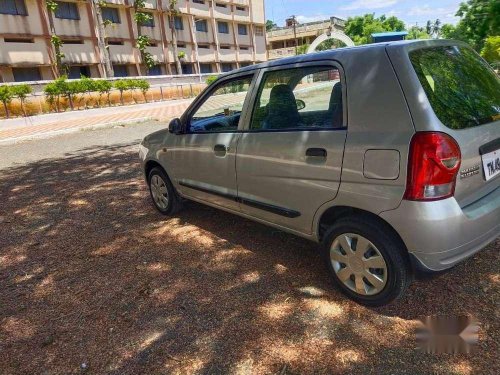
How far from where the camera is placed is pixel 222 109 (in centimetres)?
420

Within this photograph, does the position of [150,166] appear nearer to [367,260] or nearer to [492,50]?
[367,260]

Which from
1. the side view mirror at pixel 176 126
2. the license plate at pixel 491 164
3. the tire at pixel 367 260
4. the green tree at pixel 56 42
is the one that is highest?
the green tree at pixel 56 42

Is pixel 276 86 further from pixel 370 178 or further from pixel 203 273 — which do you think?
pixel 203 273

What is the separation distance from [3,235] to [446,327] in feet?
15.5

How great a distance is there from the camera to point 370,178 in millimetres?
2422

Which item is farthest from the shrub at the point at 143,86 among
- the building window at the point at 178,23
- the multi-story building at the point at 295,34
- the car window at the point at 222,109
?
the multi-story building at the point at 295,34

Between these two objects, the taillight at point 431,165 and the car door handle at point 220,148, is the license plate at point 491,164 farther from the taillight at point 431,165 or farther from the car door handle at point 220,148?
the car door handle at point 220,148

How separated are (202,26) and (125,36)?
11.1 meters

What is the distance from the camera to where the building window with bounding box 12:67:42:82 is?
91.8 feet

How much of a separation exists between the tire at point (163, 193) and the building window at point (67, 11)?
31.0 metres

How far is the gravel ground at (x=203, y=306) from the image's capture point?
7.68 ft

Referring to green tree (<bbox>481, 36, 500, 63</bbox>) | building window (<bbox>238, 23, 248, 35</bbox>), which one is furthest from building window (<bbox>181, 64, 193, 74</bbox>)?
green tree (<bbox>481, 36, 500, 63</bbox>)

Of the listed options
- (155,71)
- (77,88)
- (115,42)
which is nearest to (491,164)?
(77,88)

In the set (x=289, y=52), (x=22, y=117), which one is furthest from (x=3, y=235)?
(x=289, y=52)
